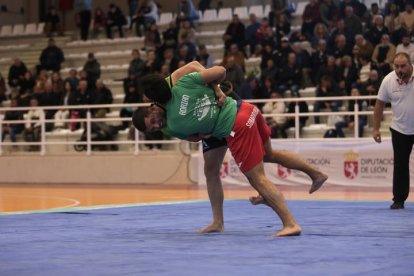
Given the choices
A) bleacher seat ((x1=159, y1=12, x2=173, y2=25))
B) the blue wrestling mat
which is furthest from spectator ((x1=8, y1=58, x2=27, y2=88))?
the blue wrestling mat

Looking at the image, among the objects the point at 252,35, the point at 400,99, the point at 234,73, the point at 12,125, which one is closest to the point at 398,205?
the point at 400,99

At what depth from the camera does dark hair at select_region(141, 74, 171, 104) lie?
7414 millimetres

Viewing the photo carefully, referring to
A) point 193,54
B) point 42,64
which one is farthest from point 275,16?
point 42,64

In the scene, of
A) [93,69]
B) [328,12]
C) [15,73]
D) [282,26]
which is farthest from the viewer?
[15,73]

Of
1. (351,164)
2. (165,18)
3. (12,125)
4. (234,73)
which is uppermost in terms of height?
(165,18)

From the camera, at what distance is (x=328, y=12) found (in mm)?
21281

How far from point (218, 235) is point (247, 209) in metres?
3.35

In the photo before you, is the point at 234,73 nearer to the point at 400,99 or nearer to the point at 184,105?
the point at 400,99

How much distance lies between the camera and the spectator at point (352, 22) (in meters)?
19.8

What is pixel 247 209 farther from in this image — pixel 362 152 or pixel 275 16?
pixel 275 16

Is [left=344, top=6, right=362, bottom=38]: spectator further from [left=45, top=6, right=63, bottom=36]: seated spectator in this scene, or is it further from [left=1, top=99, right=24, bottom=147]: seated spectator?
[left=45, top=6, right=63, bottom=36]: seated spectator

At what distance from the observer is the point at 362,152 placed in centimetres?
1639

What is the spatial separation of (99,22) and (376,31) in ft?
33.9

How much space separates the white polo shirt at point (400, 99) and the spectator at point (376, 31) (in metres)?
8.75
